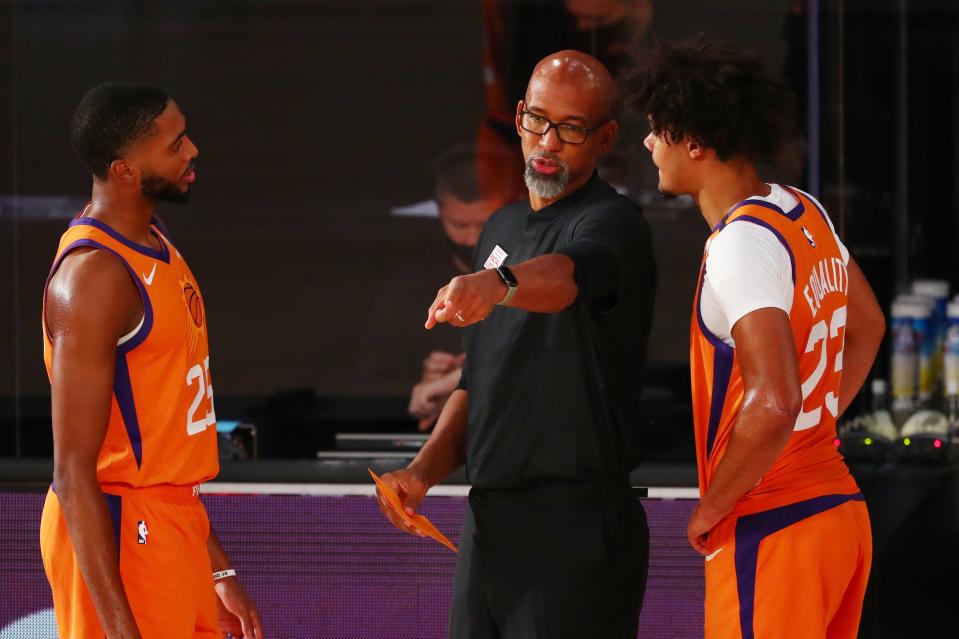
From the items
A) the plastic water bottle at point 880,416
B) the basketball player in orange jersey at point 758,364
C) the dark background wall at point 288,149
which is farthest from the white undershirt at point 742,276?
the dark background wall at point 288,149

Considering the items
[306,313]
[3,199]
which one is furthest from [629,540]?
[3,199]

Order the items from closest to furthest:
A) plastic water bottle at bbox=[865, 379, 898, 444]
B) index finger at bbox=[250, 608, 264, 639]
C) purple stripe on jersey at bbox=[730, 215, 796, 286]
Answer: purple stripe on jersey at bbox=[730, 215, 796, 286] < index finger at bbox=[250, 608, 264, 639] < plastic water bottle at bbox=[865, 379, 898, 444]

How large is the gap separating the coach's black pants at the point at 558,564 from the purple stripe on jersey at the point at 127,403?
633 millimetres

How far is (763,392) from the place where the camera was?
2.14 metres

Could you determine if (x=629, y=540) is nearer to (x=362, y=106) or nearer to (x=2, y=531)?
(x=2, y=531)

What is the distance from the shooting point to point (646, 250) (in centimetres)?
245

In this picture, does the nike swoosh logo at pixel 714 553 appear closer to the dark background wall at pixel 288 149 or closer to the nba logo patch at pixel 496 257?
the nba logo patch at pixel 496 257

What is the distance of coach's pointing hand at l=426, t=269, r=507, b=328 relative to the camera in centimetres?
202

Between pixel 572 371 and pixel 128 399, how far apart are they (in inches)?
30.6

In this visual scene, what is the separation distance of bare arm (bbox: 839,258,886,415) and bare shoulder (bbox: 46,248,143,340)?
1320mm

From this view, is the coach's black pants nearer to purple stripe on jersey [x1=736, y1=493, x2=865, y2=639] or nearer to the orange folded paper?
the orange folded paper

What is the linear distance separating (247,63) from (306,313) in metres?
0.78

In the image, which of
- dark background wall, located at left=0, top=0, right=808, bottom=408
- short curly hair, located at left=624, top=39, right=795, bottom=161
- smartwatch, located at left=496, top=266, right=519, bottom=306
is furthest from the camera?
dark background wall, located at left=0, top=0, right=808, bottom=408

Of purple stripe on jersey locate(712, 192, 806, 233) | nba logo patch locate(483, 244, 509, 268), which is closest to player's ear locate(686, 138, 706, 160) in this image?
purple stripe on jersey locate(712, 192, 806, 233)
